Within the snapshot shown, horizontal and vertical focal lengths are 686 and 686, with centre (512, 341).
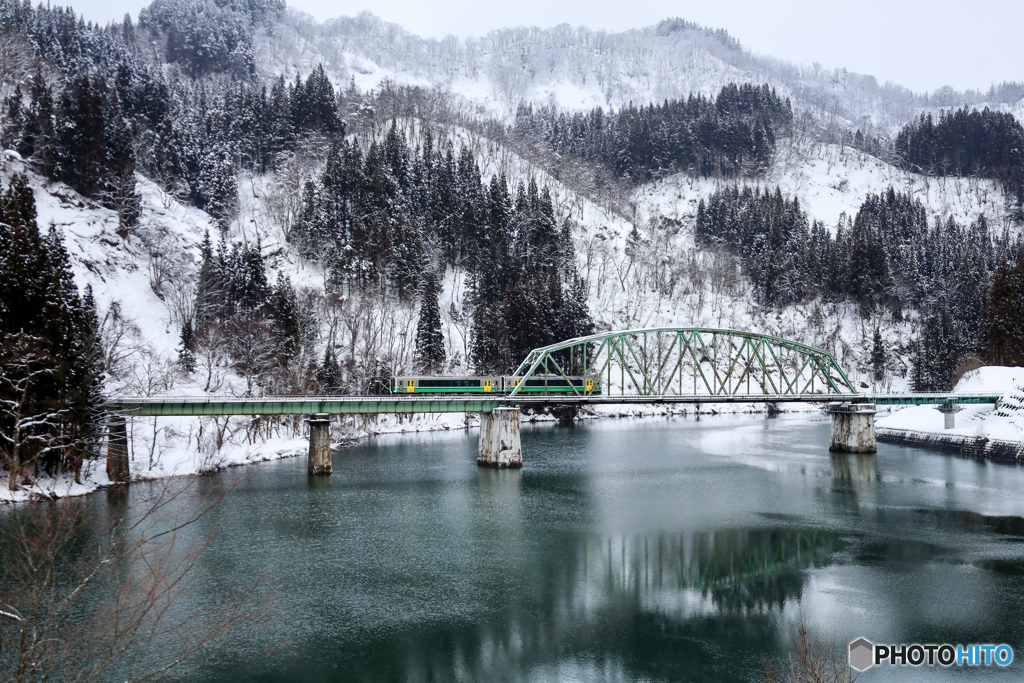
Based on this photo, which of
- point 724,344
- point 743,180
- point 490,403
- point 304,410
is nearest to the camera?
point 304,410

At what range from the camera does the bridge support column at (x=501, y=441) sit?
51.6m

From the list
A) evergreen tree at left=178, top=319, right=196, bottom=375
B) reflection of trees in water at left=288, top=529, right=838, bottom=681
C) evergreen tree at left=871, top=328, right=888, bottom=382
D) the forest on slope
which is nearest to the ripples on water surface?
reflection of trees in water at left=288, top=529, right=838, bottom=681

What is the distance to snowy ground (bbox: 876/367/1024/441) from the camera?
2445 inches

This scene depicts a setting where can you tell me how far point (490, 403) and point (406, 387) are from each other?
9.83 m

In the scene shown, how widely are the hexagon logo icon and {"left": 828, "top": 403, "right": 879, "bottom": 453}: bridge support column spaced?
48064 mm

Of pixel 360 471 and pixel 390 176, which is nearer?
pixel 360 471

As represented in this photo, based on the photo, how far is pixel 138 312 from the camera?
2849 inches

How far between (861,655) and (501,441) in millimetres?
34854

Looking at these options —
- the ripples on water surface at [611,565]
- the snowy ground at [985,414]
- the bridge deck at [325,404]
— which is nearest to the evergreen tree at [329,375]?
the ripples on water surface at [611,565]

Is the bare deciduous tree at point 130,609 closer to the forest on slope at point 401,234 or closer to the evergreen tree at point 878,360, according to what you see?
the forest on slope at point 401,234

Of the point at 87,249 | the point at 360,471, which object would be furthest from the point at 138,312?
the point at 360,471

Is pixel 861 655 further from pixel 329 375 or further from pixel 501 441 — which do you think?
pixel 329 375

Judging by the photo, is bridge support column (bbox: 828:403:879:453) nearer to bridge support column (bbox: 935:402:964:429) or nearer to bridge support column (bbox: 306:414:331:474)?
bridge support column (bbox: 935:402:964:429)

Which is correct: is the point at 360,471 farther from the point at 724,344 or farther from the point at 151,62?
the point at 151,62
